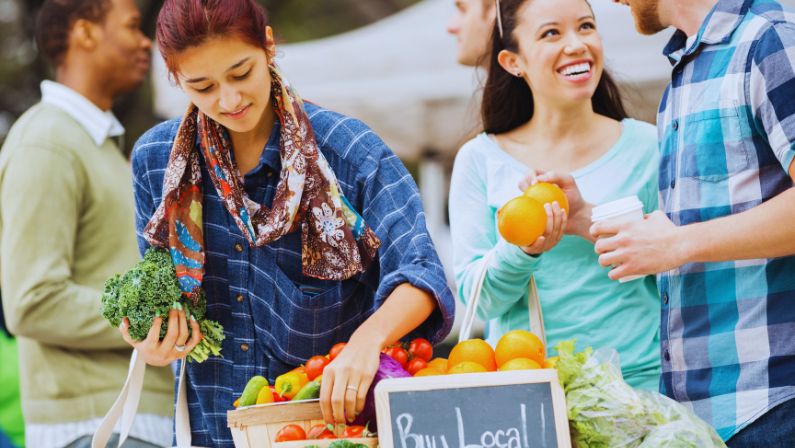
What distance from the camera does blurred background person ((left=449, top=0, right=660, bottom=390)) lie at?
2.76 metres

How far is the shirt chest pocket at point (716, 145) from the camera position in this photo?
88.4 inches

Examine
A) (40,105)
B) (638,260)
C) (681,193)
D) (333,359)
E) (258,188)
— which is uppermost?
(40,105)

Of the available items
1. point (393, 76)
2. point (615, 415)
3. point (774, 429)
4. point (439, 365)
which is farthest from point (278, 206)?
point (393, 76)

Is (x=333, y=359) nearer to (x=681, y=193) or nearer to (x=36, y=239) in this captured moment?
(x=681, y=193)

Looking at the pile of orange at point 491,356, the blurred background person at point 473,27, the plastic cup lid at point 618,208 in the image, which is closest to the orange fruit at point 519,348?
the pile of orange at point 491,356

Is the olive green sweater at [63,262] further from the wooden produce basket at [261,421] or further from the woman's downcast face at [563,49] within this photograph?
the woman's downcast face at [563,49]

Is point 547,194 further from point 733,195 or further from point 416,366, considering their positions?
point 416,366

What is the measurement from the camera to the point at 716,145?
229cm

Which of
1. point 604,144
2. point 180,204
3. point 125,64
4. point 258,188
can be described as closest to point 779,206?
point 604,144

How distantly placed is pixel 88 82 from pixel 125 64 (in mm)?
182

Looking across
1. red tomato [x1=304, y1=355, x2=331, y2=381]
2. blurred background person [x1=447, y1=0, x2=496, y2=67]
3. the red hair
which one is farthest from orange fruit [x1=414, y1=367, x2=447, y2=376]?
blurred background person [x1=447, y1=0, x2=496, y2=67]

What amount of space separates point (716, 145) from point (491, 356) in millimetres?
758

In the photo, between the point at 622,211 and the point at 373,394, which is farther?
the point at 622,211

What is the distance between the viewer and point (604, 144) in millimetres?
2980
